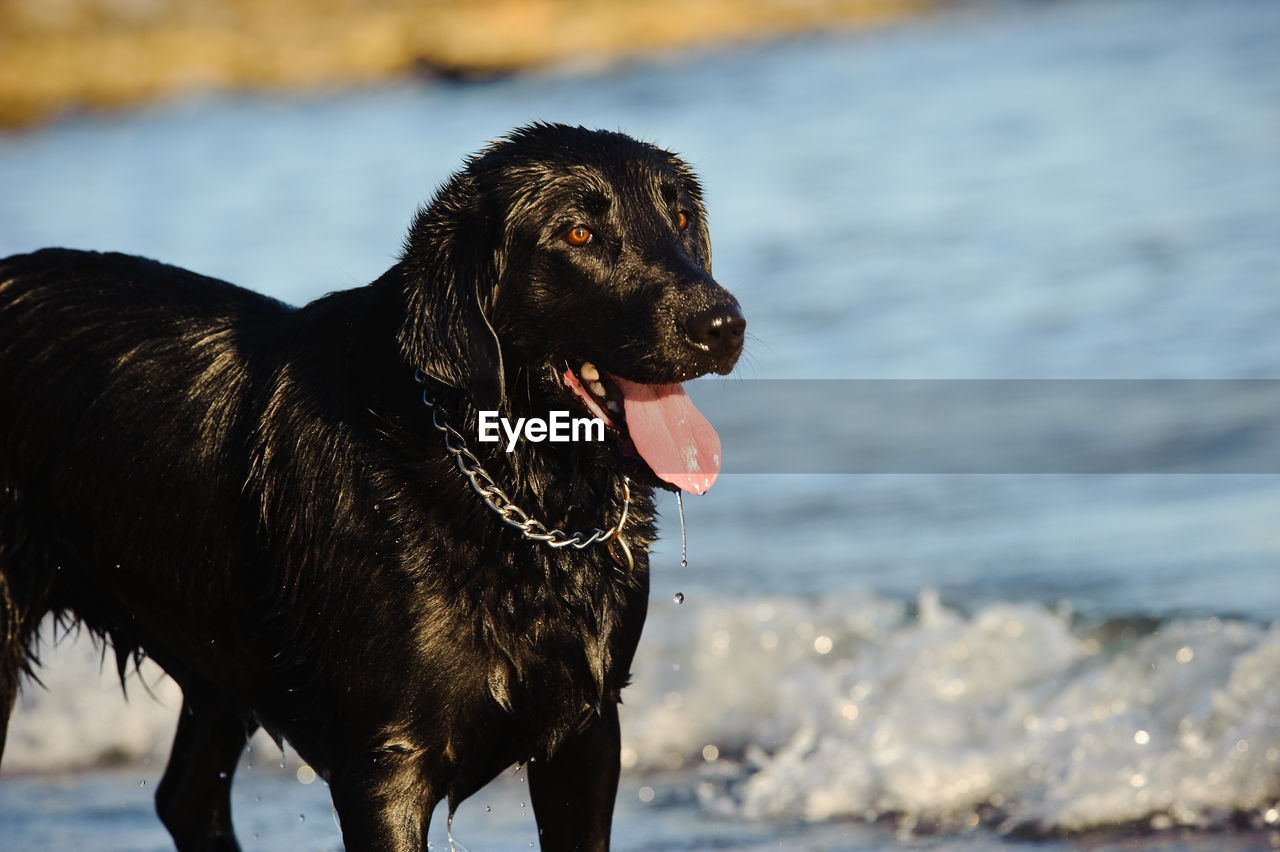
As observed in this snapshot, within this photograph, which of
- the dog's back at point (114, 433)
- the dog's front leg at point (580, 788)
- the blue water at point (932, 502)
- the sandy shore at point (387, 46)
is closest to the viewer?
the dog's front leg at point (580, 788)

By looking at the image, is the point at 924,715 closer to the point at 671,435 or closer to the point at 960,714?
the point at 960,714

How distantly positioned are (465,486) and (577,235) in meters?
0.57

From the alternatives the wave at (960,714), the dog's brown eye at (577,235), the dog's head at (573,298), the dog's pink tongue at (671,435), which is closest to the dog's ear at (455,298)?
the dog's head at (573,298)

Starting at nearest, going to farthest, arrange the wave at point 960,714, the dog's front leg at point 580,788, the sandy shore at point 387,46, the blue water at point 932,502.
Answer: the dog's front leg at point 580,788 < the wave at point 960,714 < the blue water at point 932,502 < the sandy shore at point 387,46

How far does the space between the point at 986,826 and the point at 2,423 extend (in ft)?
10.1

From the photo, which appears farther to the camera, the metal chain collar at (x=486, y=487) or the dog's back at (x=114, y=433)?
the dog's back at (x=114, y=433)

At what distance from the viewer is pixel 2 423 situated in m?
3.92

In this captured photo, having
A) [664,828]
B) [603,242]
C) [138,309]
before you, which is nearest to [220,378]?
[138,309]

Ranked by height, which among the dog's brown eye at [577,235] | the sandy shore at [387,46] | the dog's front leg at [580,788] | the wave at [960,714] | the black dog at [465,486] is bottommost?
the wave at [960,714]

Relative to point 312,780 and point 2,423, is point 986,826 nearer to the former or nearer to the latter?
point 312,780

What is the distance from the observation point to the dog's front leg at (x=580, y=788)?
359 centimetres

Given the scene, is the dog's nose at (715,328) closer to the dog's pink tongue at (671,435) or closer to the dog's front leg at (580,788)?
the dog's pink tongue at (671,435)

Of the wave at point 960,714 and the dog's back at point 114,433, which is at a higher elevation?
the dog's back at point 114,433

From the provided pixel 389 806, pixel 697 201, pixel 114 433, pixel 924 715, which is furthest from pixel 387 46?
pixel 389 806
